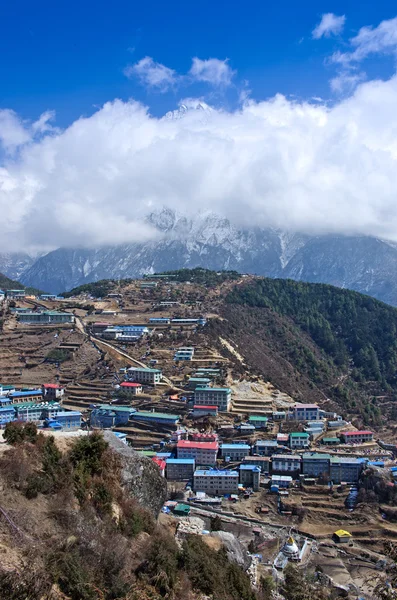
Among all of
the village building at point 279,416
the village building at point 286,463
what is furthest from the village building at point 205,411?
the village building at point 286,463

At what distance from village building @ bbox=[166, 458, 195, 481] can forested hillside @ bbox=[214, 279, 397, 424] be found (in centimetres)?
1948

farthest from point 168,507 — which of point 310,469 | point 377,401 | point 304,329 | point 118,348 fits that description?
point 304,329

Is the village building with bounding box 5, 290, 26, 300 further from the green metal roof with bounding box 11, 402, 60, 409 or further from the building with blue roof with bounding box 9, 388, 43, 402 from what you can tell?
the green metal roof with bounding box 11, 402, 60, 409

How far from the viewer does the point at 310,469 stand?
139 feet

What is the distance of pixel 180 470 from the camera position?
4209cm

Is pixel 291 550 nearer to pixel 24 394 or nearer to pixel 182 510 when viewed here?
pixel 182 510

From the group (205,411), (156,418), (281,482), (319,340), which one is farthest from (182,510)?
(319,340)

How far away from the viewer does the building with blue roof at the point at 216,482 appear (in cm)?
4069

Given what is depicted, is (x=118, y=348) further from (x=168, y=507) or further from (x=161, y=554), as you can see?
(x=161, y=554)

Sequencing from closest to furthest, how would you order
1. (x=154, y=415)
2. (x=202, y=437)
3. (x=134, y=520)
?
(x=134, y=520) → (x=202, y=437) → (x=154, y=415)

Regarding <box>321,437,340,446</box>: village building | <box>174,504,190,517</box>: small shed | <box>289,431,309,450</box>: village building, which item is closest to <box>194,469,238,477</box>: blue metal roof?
<box>174,504,190,517</box>: small shed

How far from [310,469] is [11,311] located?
167 feet

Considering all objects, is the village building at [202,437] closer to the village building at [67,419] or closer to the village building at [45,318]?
the village building at [67,419]

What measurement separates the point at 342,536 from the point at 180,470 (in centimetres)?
1331
